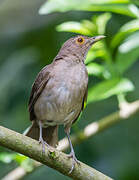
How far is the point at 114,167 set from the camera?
20.7 feet

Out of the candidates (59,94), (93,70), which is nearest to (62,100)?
(59,94)

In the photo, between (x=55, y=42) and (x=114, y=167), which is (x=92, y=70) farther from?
(x=55, y=42)

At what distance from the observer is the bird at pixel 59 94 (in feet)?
17.1

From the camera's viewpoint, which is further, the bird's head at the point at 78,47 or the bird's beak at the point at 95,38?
the bird's head at the point at 78,47

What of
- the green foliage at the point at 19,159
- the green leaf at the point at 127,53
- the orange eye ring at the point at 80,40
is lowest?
the green foliage at the point at 19,159

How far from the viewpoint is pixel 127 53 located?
5184 mm

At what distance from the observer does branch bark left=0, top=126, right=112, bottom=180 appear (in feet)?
12.4

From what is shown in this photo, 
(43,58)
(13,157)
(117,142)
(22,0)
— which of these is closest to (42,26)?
(43,58)

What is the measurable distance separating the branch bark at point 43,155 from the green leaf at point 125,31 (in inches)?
66.4

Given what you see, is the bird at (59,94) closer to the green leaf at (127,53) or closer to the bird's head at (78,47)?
the bird's head at (78,47)

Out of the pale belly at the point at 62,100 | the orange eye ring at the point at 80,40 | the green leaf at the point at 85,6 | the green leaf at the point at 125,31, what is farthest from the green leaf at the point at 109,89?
the orange eye ring at the point at 80,40

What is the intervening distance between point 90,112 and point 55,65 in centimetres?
177

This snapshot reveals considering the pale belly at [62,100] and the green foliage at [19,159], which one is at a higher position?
the pale belly at [62,100]

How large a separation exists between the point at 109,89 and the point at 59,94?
0.70 meters
